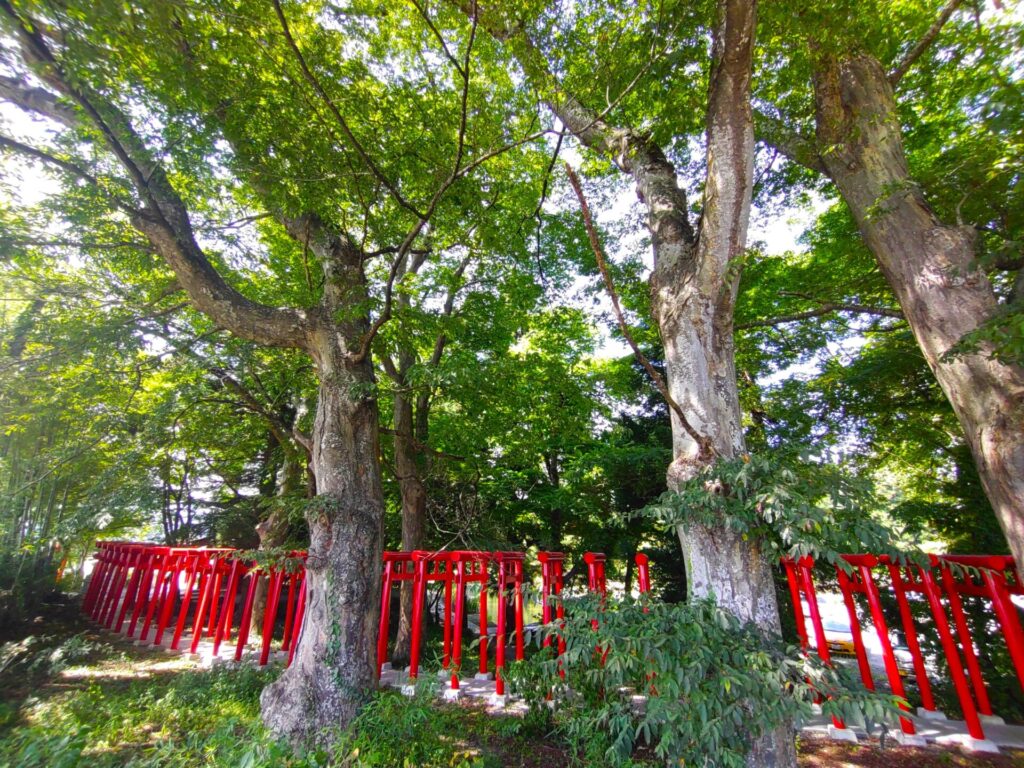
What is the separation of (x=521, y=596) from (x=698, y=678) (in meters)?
1.93

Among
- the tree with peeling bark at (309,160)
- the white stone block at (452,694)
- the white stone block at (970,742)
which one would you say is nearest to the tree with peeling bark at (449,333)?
the tree with peeling bark at (309,160)

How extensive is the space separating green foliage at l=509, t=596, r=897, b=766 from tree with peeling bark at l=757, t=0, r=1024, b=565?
6.69 feet

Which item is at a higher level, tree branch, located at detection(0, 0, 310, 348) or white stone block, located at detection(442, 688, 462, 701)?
tree branch, located at detection(0, 0, 310, 348)

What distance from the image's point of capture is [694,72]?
5.32 m

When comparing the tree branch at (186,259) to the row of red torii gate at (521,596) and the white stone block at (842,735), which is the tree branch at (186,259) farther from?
the white stone block at (842,735)

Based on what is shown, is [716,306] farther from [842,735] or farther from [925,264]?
[842,735]

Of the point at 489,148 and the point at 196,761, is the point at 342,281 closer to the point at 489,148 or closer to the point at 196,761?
the point at 489,148

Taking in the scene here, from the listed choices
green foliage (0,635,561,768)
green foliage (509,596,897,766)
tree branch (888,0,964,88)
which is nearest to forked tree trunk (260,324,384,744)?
green foliage (0,635,561,768)

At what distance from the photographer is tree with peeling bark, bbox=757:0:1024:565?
3201 millimetres

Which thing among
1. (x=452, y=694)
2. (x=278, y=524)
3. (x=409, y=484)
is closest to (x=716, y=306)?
(x=452, y=694)

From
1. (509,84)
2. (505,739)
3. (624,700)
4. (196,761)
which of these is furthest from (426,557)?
(509,84)

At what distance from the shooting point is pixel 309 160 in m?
4.84

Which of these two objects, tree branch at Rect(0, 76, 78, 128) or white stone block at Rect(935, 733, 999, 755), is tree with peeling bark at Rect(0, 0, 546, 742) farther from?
white stone block at Rect(935, 733, 999, 755)

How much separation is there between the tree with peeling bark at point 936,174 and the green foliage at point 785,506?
1213mm
